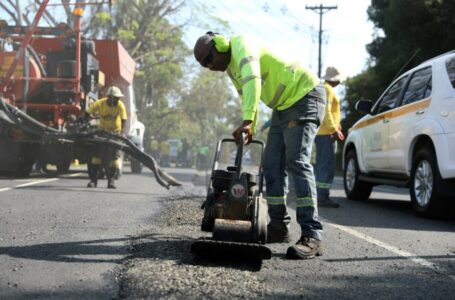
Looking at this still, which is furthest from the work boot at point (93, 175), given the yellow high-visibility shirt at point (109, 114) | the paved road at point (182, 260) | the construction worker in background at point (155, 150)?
the construction worker in background at point (155, 150)

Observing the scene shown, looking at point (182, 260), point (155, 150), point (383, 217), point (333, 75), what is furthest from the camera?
point (155, 150)

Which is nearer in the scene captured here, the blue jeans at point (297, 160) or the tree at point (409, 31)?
the blue jeans at point (297, 160)

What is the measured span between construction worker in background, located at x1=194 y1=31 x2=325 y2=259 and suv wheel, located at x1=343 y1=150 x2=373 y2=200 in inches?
187

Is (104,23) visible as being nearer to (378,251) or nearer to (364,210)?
(364,210)

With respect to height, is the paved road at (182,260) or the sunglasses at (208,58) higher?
the sunglasses at (208,58)

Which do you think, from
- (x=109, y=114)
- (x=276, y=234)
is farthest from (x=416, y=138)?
(x=109, y=114)

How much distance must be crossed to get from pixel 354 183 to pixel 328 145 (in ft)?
4.61

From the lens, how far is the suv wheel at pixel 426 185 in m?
6.83

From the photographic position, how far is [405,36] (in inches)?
874

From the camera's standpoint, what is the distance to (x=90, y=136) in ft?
34.0

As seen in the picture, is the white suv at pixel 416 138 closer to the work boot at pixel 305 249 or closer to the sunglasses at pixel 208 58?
the work boot at pixel 305 249

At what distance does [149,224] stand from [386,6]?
2173 cm

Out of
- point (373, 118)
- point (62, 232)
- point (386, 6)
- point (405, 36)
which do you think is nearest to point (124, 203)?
point (62, 232)

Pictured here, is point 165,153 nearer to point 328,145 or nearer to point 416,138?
point 328,145
